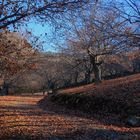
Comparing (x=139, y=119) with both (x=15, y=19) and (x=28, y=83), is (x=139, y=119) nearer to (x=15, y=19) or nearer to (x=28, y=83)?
(x=15, y=19)

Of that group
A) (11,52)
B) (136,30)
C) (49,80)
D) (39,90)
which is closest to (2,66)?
(11,52)

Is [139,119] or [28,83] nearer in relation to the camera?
[139,119]

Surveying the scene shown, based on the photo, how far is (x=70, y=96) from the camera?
2923cm

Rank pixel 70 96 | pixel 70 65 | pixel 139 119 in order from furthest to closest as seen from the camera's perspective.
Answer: pixel 70 65
pixel 70 96
pixel 139 119

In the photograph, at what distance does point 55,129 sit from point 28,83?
220 feet

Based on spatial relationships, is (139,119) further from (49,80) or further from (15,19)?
(49,80)

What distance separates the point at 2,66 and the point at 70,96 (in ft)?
36.7

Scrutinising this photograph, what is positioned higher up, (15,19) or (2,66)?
(15,19)

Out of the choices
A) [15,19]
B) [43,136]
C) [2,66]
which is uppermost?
[15,19]

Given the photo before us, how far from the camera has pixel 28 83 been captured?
82.0 meters

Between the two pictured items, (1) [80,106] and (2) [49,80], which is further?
(2) [49,80]

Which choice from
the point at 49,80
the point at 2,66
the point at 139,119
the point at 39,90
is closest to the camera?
the point at 139,119

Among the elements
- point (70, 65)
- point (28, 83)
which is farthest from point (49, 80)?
point (70, 65)

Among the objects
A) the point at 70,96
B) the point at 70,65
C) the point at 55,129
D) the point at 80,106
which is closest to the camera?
the point at 55,129
